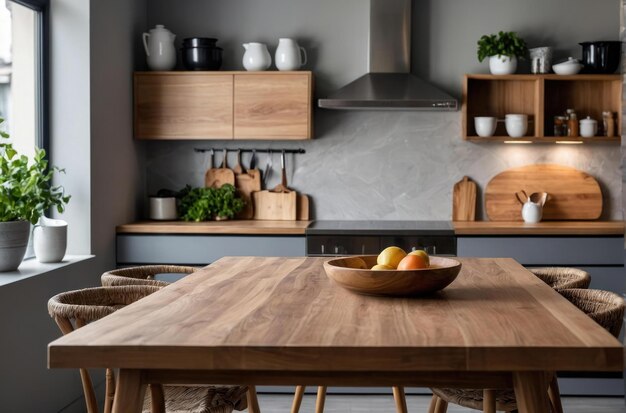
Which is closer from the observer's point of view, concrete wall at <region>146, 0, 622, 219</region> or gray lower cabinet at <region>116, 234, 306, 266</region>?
gray lower cabinet at <region>116, 234, 306, 266</region>

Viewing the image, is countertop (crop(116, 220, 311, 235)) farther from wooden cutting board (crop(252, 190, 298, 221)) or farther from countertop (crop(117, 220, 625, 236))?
wooden cutting board (crop(252, 190, 298, 221))

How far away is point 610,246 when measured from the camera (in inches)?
171

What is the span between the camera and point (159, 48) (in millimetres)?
4863

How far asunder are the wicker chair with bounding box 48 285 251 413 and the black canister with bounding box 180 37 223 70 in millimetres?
2512

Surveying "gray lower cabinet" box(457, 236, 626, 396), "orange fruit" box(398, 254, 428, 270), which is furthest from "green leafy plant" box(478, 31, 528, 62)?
"orange fruit" box(398, 254, 428, 270)

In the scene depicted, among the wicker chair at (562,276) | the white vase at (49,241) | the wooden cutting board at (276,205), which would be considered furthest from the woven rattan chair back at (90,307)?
the wooden cutting board at (276,205)

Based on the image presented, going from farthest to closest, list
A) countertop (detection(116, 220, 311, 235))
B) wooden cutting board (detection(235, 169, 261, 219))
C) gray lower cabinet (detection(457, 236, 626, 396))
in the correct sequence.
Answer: wooden cutting board (detection(235, 169, 261, 219)) < countertop (detection(116, 220, 311, 235)) < gray lower cabinet (detection(457, 236, 626, 396))

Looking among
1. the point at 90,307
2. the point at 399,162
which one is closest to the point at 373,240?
the point at 399,162

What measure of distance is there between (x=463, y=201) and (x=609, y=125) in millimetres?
962

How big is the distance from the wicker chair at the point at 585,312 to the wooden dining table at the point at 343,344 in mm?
221

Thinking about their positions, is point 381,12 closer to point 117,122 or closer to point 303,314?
point 117,122

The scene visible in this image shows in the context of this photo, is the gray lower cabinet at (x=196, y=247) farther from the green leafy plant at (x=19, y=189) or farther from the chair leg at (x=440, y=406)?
the chair leg at (x=440, y=406)

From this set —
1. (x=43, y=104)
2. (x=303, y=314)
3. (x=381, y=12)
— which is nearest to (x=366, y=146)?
(x=381, y=12)

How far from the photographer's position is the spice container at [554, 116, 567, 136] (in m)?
4.77
